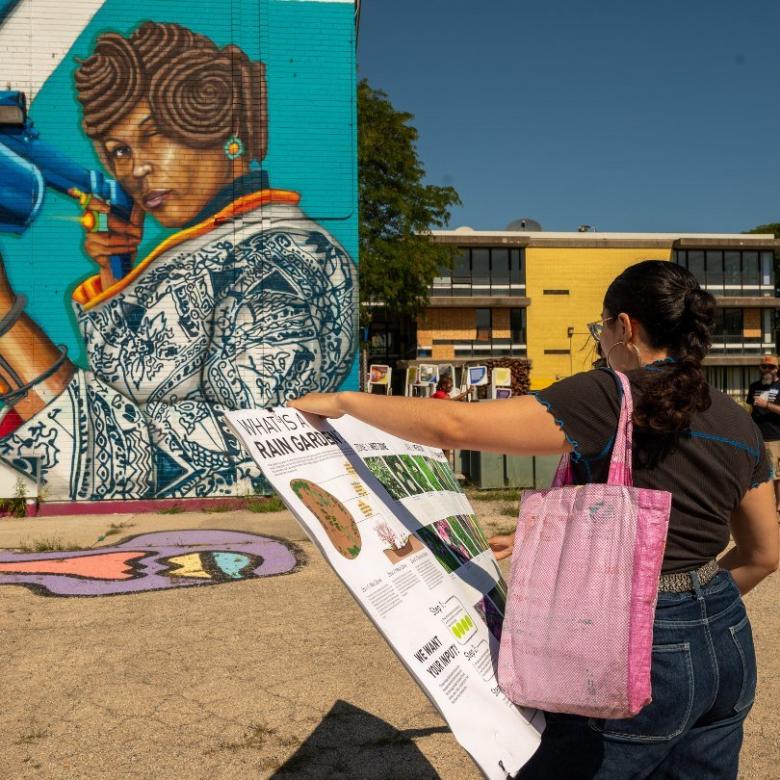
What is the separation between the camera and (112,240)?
1243 cm

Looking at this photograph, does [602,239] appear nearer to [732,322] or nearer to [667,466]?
[732,322]

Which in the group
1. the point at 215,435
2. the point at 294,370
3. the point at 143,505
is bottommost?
the point at 143,505

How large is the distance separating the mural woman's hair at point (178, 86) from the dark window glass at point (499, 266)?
104ft


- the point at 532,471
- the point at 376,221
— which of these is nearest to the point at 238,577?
the point at 532,471

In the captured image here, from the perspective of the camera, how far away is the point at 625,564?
1.77 meters

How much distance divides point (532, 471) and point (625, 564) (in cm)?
1172

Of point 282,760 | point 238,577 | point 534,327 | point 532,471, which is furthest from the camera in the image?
point 534,327

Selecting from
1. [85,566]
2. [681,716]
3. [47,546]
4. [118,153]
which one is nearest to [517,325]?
[118,153]

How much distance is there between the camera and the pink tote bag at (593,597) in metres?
1.77

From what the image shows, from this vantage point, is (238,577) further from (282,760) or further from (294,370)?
(294,370)

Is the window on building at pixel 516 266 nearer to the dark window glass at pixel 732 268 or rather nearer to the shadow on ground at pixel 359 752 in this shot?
the dark window glass at pixel 732 268

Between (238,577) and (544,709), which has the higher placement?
(544,709)

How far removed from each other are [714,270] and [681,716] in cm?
4845

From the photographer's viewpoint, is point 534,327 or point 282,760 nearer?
point 282,760
